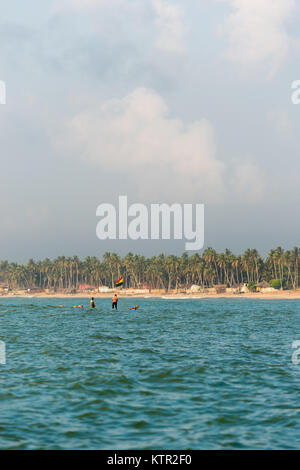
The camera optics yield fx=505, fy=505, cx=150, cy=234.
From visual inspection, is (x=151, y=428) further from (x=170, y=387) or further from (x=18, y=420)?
(x=170, y=387)

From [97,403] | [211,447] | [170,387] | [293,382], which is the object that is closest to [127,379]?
[170,387]

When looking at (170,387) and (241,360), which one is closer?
(170,387)

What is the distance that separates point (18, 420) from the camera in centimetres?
1672

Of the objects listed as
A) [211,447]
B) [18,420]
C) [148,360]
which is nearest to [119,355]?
[148,360]

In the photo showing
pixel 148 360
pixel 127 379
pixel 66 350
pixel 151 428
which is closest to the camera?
pixel 151 428

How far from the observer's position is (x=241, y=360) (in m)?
29.4

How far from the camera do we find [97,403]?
19250mm

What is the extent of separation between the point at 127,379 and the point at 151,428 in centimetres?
800

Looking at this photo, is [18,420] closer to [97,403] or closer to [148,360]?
[97,403]
